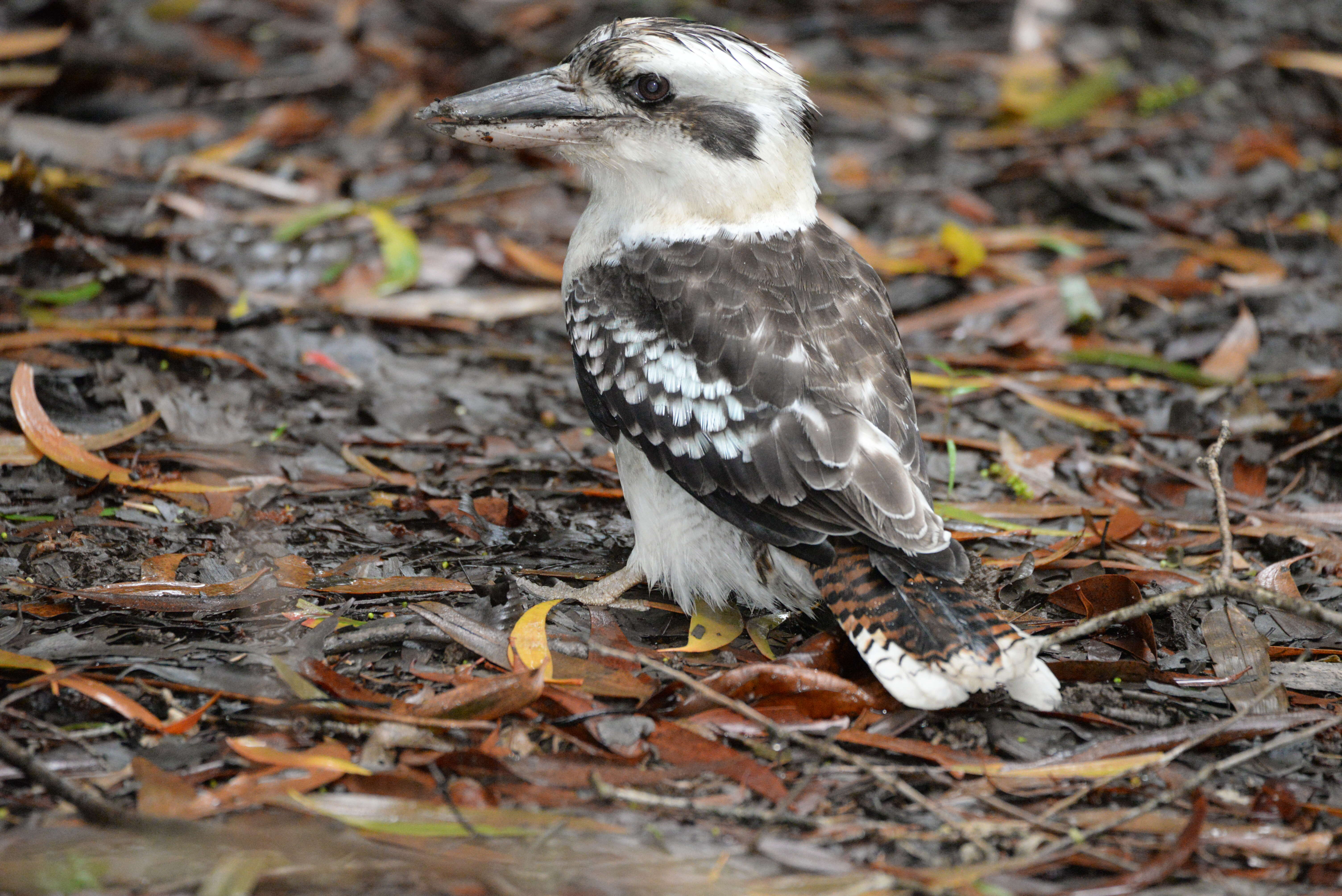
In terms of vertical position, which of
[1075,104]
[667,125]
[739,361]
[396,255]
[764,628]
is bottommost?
[764,628]

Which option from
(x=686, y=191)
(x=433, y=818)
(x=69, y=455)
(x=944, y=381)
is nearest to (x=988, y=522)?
(x=944, y=381)

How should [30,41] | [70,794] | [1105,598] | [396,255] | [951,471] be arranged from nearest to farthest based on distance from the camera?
[70,794]
[1105,598]
[951,471]
[396,255]
[30,41]

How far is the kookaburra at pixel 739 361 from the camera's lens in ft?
10.6

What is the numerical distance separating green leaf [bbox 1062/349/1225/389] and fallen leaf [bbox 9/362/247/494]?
3955 millimetres

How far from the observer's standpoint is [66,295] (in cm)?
523

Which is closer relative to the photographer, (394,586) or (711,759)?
(711,759)

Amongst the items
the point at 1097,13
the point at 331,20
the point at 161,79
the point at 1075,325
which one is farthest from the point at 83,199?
the point at 1097,13

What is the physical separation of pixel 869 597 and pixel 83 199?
4.84 metres

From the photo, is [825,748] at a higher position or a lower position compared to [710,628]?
higher

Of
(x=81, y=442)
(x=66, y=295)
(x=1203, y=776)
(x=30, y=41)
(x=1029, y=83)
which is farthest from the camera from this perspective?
(x=1029, y=83)

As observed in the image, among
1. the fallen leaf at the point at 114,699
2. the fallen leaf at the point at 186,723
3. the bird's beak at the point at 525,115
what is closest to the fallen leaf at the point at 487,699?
the fallen leaf at the point at 186,723

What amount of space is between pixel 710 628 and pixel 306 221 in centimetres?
371

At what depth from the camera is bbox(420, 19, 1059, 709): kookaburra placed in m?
3.22

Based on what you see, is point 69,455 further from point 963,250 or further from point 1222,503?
point 963,250
